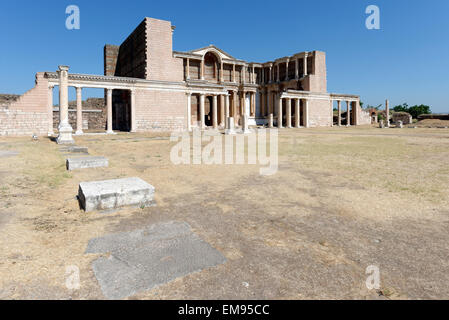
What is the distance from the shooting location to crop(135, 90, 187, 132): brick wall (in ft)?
94.6

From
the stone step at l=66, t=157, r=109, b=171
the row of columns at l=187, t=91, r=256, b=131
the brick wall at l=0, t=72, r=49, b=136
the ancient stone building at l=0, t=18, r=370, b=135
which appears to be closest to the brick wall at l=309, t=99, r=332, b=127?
the ancient stone building at l=0, t=18, r=370, b=135

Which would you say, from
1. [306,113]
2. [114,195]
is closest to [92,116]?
[306,113]

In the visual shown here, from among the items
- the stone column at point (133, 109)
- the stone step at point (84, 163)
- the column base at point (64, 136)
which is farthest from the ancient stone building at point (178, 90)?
the stone step at point (84, 163)

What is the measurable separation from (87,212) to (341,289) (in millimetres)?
3925

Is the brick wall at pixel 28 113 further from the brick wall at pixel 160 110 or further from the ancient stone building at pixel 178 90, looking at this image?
the brick wall at pixel 160 110

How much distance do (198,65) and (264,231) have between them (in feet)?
126

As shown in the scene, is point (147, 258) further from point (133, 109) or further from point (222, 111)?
point (222, 111)

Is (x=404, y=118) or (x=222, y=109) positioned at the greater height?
(x=404, y=118)

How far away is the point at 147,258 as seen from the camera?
296cm

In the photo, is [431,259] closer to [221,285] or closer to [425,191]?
[221,285]

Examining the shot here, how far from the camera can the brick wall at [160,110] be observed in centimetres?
2883

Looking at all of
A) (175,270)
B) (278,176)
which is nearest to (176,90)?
(278,176)

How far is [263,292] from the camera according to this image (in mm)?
2391

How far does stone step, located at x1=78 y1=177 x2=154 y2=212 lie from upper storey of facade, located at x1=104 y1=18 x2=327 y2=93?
28605mm
